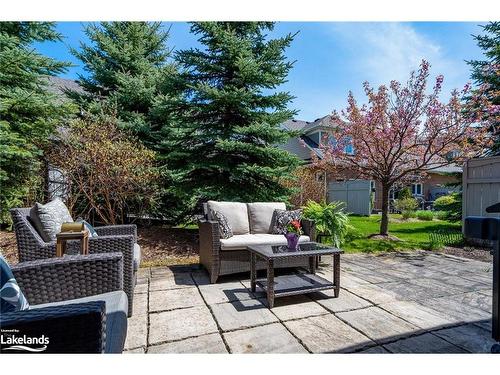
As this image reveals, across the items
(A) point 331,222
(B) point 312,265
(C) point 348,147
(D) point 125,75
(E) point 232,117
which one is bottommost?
(B) point 312,265

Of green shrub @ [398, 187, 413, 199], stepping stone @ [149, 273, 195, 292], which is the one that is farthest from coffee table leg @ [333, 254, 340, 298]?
green shrub @ [398, 187, 413, 199]

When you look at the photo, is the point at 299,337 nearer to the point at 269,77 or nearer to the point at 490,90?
the point at 269,77

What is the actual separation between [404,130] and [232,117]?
12.2 ft

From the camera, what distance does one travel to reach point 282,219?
14.3ft

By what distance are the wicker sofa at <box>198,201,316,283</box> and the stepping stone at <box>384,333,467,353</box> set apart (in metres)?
1.76

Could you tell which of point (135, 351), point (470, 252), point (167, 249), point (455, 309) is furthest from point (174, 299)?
point (470, 252)

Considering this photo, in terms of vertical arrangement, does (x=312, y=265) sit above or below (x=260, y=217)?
below

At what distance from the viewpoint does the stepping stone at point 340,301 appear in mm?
2879

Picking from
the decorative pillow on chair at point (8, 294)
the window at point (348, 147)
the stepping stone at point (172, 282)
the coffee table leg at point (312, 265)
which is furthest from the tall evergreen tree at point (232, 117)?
the decorative pillow on chair at point (8, 294)

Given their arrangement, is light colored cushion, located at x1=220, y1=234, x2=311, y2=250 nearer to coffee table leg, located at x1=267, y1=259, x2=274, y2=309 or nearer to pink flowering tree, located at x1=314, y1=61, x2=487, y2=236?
coffee table leg, located at x1=267, y1=259, x2=274, y2=309

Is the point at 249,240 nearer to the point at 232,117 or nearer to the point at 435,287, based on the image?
the point at 435,287

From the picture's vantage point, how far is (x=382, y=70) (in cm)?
512

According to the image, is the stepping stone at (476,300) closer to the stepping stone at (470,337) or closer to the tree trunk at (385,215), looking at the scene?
the stepping stone at (470,337)

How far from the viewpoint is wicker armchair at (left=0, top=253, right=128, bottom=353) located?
48.7 inches
